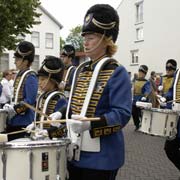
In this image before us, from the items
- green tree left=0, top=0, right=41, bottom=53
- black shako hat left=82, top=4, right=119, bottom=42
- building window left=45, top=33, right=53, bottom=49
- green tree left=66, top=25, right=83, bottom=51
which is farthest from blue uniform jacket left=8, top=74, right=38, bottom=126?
green tree left=66, top=25, right=83, bottom=51

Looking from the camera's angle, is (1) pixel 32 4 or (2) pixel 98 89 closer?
(2) pixel 98 89

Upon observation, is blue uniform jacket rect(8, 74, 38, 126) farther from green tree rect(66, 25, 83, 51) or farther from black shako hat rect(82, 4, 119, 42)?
green tree rect(66, 25, 83, 51)

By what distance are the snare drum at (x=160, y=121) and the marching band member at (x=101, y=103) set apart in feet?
8.36

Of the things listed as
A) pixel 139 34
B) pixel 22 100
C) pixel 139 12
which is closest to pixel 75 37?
pixel 139 12

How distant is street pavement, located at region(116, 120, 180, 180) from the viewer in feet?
20.7

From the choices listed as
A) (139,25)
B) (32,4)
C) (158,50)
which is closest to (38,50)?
(139,25)

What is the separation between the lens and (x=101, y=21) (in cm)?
301

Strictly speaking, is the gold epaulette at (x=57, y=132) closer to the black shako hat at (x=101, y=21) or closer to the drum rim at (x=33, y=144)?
the drum rim at (x=33, y=144)

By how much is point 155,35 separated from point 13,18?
55.4 ft

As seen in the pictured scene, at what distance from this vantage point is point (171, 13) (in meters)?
31.0

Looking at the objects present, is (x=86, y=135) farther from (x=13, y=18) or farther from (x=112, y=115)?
(x=13, y=18)

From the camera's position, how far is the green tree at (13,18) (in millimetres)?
16922

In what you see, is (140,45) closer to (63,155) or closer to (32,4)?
(32,4)

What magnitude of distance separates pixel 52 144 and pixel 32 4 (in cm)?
1549
